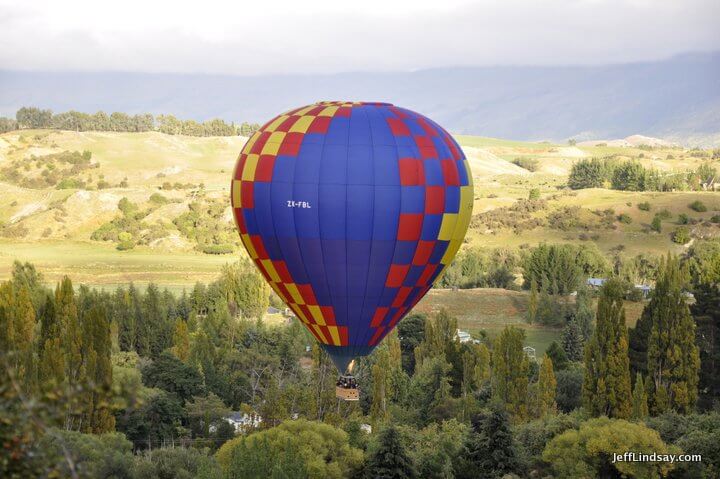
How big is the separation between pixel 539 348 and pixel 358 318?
38.5 m

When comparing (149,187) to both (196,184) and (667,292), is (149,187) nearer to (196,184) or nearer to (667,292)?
(196,184)

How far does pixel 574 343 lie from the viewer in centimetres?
7162

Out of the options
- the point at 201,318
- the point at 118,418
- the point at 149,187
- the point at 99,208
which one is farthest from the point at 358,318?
the point at 149,187

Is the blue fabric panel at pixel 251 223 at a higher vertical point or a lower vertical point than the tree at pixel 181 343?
higher

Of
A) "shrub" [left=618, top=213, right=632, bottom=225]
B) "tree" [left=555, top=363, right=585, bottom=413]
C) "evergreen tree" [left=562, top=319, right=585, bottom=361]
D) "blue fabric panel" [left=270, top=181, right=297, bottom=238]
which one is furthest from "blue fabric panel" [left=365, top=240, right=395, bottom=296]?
"shrub" [left=618, top=213, right=632, bottom=225]

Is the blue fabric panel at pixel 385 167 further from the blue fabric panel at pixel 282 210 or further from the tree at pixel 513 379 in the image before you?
the tree at pixel 513 379

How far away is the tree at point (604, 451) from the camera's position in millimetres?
38531

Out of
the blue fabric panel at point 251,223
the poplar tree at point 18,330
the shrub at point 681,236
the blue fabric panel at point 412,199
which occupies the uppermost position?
the blue fabric panel at point 412,199

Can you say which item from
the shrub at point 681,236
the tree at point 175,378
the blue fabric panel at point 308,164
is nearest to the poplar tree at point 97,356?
the tree at point 175,378

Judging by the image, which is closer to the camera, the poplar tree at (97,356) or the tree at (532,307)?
the poplar tree at (97,356)

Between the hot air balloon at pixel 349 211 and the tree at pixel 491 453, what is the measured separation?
5.42m

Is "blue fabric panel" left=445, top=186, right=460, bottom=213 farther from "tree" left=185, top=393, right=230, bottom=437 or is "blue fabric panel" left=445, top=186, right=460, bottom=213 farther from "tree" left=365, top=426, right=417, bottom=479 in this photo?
"tree" left=185, top=393, right=230, bottom=437

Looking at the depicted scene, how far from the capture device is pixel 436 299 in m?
90.5

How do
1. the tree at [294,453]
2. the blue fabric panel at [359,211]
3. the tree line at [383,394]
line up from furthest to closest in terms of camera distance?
the tree line at [383,394]
the tree at [294,453]
the blue fabric panel at [359,211]
